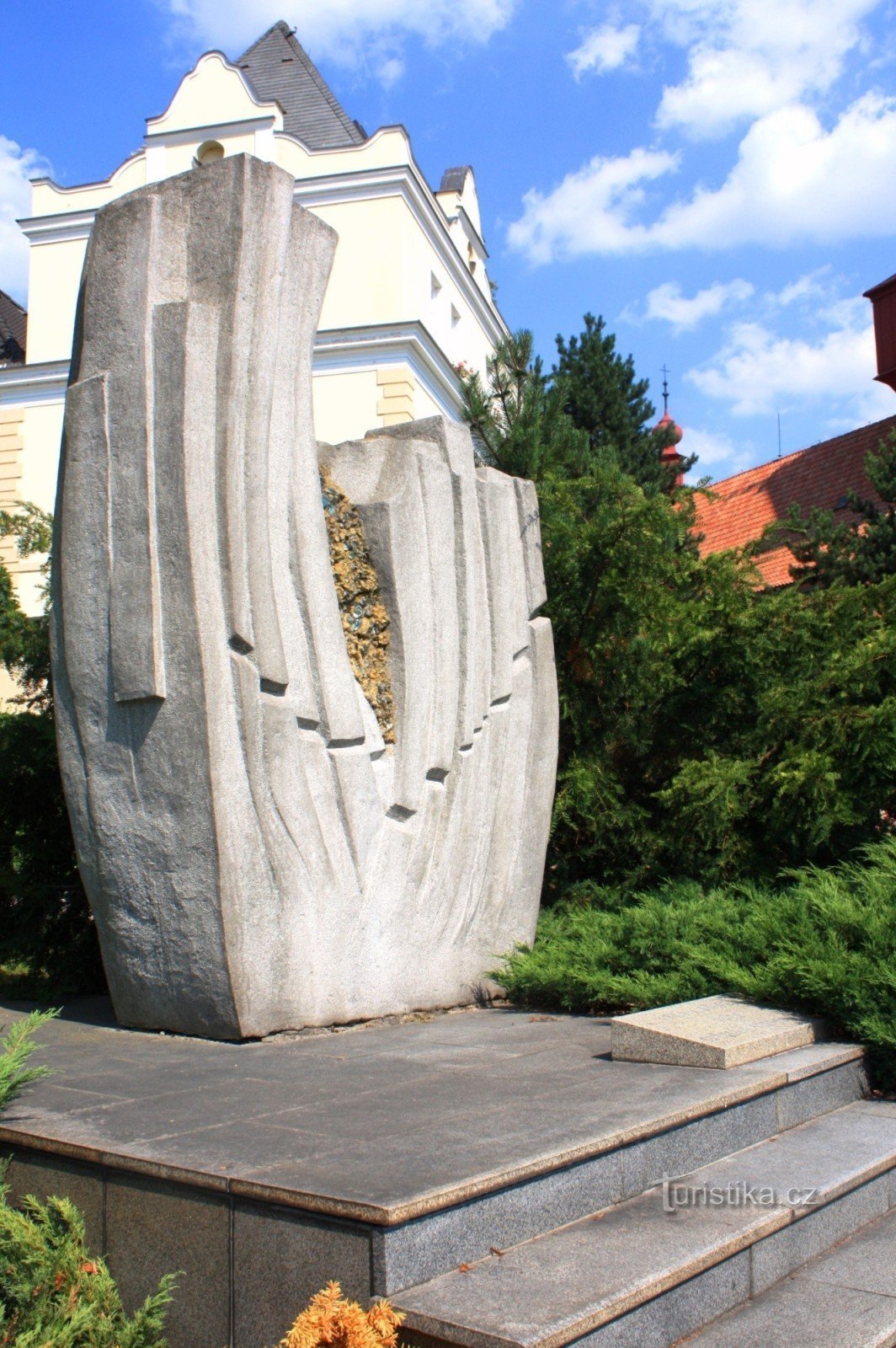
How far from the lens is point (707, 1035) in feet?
14.5

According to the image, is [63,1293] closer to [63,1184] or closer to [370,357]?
[63,1184]

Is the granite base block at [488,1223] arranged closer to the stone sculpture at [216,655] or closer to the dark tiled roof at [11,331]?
the stone sculpture at [216,655]

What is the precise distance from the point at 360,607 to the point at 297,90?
53.5 ft

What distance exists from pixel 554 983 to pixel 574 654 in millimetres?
3034

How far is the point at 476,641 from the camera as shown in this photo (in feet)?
20.5

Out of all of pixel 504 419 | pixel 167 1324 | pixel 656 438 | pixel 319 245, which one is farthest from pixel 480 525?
pixel 656 438

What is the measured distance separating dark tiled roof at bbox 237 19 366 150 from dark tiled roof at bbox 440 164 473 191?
208 cm

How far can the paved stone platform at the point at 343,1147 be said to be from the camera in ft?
8.96

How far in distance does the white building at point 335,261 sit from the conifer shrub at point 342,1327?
550 inches

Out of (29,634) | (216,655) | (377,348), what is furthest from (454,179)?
(216,655)

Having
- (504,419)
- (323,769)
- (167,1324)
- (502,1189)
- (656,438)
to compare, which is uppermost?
(656,438)

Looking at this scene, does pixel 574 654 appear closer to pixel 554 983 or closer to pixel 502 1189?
pixel 554 983

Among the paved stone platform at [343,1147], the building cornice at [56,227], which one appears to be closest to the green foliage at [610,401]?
the building cornice at [56,227]

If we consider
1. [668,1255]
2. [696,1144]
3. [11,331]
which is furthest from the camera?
[11,331]
